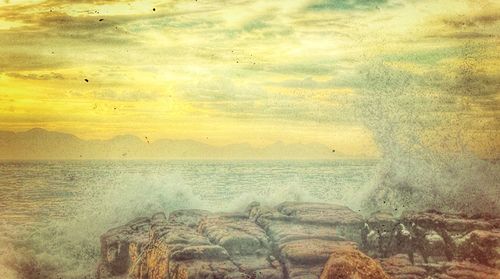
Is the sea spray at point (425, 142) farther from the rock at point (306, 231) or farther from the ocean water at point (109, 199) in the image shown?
the rock at point (306, 231)

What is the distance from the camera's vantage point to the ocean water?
29.8ft

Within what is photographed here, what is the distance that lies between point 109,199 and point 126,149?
3.95ft

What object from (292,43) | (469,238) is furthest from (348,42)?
(469,238)

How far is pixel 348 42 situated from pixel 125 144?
419cm

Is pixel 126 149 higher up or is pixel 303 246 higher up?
pixel 126 149

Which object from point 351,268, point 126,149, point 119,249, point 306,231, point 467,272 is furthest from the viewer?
point 126,149

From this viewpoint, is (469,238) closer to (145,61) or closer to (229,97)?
(229,97)

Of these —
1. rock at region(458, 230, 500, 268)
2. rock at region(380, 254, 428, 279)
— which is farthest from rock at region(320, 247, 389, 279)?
rock at region(458, 230, 500, 268)

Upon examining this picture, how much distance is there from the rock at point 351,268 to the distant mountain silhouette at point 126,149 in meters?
3.21

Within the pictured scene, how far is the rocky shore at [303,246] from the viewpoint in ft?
21.7

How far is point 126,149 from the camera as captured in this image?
9109 mm

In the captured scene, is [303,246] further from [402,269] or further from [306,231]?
[402,269]

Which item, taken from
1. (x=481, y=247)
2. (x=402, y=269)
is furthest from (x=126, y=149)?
(x=481, y=247)

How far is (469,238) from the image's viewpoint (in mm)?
7422
